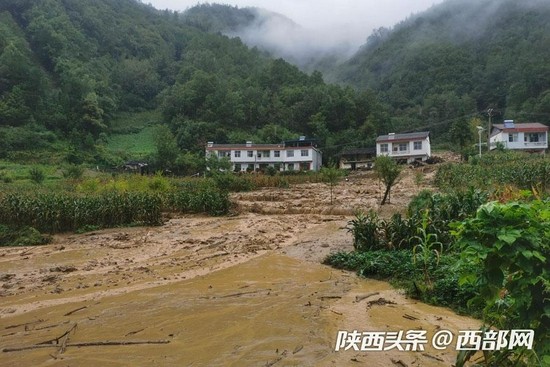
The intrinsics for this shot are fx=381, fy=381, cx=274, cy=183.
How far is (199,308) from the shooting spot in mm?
6699

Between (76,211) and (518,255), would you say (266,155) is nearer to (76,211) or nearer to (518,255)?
(76,211)

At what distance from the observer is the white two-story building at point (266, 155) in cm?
5462

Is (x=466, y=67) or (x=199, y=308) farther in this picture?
(x=466, y=67)

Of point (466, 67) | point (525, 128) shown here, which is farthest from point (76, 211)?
point (466, 67)

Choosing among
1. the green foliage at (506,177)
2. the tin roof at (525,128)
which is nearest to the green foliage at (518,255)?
the green foliage at (506,177)

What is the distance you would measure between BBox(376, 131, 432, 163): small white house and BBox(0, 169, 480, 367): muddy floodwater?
131ft

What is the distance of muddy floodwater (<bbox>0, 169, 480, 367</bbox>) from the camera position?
4.86 m

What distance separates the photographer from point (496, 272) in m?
3.03

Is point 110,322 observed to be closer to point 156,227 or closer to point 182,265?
point 182,265

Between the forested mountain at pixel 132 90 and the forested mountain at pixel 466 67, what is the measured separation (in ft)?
41.5

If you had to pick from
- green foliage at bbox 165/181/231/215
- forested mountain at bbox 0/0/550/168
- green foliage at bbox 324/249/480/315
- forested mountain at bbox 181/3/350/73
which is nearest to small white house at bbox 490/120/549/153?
forested mountain at bbox 0/0/550/168

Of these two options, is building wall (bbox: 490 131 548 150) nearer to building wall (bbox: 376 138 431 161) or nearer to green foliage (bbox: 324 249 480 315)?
building wall (bbox: 376 138 431 161)

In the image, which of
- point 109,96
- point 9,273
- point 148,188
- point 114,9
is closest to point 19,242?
point 9,273

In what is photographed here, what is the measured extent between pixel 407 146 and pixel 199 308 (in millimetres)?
48262
